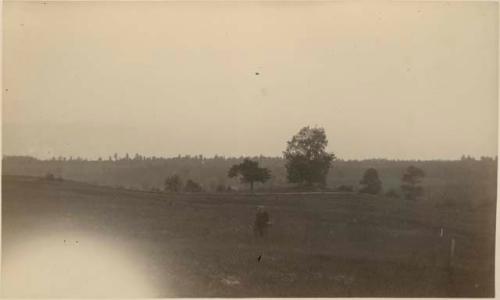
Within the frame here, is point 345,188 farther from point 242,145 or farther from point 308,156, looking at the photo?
point 242,145

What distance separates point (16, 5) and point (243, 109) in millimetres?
815

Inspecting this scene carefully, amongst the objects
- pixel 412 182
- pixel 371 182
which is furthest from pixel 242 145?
pixel 412 182

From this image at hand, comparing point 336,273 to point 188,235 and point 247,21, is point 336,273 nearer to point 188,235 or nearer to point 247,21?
point 188,235

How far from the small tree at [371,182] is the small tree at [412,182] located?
87 millimetres

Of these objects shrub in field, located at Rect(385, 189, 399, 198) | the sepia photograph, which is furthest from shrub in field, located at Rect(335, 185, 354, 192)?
shrub in field, located at Rect(385, 189, 399, 198)

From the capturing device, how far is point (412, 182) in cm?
162

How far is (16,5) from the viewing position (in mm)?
1563

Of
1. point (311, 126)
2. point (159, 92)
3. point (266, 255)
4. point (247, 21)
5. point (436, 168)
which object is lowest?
point (266, 255)

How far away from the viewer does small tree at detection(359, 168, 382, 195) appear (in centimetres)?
160

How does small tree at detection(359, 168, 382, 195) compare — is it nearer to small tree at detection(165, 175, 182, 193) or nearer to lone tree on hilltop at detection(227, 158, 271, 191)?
lone tree on hilltop at detection(227, 158, 271, 191)

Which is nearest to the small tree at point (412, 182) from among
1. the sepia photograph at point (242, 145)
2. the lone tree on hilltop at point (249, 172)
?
the sepia photograph at point (242, 145)

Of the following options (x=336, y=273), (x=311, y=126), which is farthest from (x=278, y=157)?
(x=336, y=273)

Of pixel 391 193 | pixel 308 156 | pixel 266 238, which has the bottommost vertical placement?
pixel 266 238

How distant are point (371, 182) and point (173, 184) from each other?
66cm
